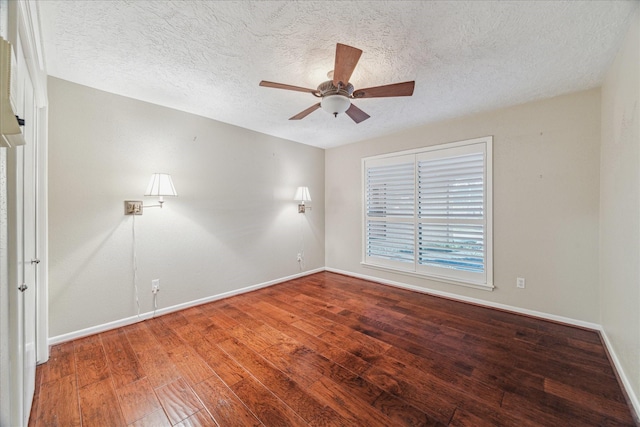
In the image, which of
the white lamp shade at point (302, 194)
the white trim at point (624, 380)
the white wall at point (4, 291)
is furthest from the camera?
the white lamp shade at point (302, 194)

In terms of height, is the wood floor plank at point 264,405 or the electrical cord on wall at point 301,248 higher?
the electrical cord on wall at point 301,248

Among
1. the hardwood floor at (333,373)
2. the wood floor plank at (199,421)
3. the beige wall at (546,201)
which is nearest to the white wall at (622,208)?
the beige wall at (546,201)

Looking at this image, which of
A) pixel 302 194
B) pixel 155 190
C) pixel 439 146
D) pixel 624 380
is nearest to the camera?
pixel 624 380

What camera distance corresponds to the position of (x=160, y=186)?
2734 mm

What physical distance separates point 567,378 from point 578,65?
8.08ft

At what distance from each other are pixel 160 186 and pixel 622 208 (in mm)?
4035

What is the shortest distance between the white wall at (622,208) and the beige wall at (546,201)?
0.43 ft

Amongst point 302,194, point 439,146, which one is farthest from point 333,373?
point 439,146

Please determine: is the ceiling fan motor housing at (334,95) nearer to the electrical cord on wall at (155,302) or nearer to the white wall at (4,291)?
the white wall at (4,291)

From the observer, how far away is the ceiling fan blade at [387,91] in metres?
1.95

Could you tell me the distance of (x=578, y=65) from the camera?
2127 mm

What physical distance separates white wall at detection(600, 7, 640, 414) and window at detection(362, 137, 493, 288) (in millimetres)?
957

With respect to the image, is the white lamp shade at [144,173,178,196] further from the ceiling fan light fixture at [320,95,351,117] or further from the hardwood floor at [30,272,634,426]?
the ceiling fan light fixture at [320,95,351,117]

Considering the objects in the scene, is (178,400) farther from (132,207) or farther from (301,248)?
(301,248)
